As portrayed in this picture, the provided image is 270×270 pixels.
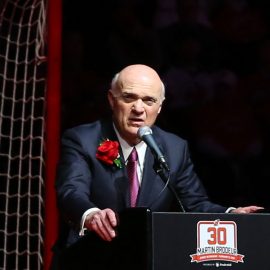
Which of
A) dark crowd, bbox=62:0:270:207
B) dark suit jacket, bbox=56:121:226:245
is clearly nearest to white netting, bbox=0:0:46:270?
dark crowd, bbox=62:0:270:207

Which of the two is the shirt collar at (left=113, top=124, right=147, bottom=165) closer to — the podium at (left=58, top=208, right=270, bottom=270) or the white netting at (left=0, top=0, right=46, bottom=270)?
the podium at (left=58, top=208, right=270, bottom=270)

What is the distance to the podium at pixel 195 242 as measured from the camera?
6.81 feet

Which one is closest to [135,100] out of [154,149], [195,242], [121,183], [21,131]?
[121,183]

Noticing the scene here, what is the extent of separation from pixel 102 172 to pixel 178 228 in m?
0.58

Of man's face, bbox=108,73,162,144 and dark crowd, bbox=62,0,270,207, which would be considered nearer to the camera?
man's face, bbox=108,73,162,144

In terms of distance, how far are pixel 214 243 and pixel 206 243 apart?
0.07ft

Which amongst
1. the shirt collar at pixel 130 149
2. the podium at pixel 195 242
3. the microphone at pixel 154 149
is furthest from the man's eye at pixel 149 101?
the podium at pixel 195 242

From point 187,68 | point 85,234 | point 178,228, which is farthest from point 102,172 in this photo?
point 187,68

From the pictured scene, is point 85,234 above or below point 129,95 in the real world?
below

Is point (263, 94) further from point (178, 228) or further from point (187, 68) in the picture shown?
point (178, 228)

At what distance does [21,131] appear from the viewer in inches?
141

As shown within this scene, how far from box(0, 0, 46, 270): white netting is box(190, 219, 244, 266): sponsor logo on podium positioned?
1.46 m

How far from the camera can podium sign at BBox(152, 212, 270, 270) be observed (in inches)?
82.7

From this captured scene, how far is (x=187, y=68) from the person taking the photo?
387cm
